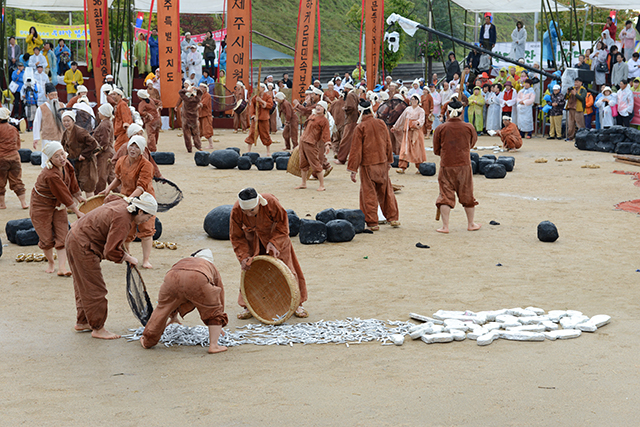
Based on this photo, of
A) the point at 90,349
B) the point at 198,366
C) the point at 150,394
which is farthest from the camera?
the point at 90,349

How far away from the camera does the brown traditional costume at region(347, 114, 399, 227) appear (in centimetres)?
1098

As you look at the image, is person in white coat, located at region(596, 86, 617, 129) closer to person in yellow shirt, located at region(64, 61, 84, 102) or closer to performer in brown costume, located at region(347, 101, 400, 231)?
performer in brown costume, located at region(347, 101, 400, 231)

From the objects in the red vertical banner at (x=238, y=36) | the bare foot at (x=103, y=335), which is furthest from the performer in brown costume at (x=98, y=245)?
the red vertical banner at (x=238, y=36)

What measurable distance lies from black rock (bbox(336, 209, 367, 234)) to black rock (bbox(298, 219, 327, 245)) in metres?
0.67

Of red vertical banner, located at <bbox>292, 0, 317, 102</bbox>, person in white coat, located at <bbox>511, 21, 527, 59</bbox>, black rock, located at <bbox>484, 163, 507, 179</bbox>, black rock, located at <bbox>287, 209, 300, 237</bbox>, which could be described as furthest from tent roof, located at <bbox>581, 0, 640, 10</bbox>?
black rock, located at <bbox>287, 209, 300, 237</bbox>

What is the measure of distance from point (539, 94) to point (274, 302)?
68.2 feet

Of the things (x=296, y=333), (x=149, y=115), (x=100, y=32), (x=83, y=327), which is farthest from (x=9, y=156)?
(x=100, y=32)

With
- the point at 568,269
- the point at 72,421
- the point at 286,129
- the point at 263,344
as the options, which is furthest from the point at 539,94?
the point at 72,421

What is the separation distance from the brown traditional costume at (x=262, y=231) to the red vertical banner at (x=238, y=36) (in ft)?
45.9

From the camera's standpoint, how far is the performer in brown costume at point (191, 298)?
576cm

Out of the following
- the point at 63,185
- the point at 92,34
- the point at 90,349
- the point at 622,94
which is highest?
the point at 92,34

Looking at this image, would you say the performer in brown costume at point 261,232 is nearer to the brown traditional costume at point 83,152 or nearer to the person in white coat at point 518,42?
the brown traditional costume at point 83,152

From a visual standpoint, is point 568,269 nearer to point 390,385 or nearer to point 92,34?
point 390,385

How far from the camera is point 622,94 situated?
21.8m
